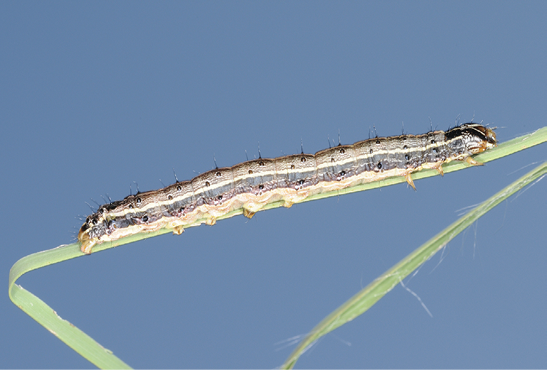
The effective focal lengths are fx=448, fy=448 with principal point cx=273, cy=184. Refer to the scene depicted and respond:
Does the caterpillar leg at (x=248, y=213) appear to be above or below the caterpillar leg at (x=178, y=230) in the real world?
below

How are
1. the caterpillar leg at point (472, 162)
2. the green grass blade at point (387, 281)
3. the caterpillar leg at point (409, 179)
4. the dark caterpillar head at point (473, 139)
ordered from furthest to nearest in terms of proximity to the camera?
the dark caterpillar head at point (473, 139), the caterpillar leg at point (409, 179), the caterpillar leg at point (472, 162), the green grass blade at point (387, 281)

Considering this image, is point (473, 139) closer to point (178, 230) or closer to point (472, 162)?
point (472, 162)

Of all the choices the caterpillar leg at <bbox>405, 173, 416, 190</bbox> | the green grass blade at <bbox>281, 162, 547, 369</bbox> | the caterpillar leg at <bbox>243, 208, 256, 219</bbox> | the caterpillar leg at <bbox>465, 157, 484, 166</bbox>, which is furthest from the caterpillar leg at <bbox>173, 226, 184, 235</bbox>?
the caterpillar leg at <bbox>465, 157, 484, 166</bbox>

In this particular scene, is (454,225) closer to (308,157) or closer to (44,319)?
(308,157)

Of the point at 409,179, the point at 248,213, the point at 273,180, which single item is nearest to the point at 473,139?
the point at 409,179

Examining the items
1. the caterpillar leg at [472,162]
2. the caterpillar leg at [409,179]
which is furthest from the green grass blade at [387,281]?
the caterpillar leg at [409,179]

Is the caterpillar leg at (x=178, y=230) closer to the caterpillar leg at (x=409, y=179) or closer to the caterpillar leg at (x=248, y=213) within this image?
the caterpillar leg at (x=248, y=213)
